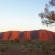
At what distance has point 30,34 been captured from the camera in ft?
474

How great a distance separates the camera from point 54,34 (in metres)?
140

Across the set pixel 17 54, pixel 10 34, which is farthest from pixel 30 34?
pixel 17 54

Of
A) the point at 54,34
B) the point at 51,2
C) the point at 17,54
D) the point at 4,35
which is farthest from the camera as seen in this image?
the point at 4,35

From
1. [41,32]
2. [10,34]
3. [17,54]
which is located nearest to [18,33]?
[10,34]

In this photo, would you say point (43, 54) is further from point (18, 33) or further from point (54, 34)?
point (18, 33)

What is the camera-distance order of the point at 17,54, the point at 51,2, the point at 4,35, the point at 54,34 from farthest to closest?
the point at 4,35 < the point at 54,34 < the point at 17,54 < the point at 51,2

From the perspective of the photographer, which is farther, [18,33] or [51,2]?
[18,33]

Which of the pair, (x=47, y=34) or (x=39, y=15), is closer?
(x=39, y=15)

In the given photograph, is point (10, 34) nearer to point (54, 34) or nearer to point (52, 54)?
point (54, 34)

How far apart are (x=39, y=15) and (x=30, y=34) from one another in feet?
394

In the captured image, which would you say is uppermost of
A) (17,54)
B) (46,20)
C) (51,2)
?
(51,2)

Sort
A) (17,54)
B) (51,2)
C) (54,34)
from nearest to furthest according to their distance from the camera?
(51,2), (17,54), (54,34)

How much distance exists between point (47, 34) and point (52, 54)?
11853 centimetres

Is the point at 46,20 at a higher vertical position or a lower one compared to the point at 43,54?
higher
